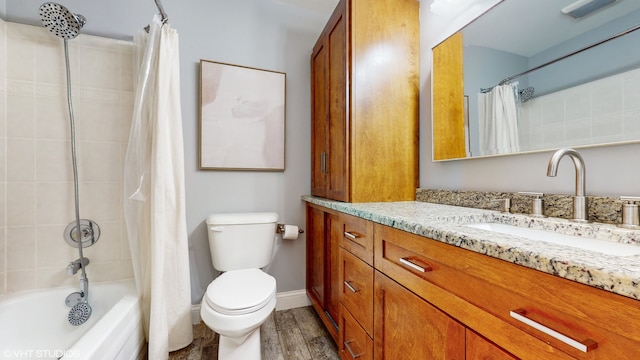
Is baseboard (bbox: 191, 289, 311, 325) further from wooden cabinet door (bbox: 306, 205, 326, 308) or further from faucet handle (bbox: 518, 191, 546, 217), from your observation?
faucet handle (bbox: 518, 191, 546, 217)

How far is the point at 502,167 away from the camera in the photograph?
1135 millimetres

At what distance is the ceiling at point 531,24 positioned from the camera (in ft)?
2.75

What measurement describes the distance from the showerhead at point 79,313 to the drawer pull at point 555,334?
200 cm

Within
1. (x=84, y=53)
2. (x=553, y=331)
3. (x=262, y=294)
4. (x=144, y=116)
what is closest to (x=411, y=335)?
(x=553, y=331)

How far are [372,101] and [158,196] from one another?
1.31m

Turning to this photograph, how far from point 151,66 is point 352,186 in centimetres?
132

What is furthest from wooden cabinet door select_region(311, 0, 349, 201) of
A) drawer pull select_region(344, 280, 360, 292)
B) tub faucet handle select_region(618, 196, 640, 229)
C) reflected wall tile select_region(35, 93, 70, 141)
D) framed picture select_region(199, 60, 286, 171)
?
reflected wall tile select_region(35, 93, 70, 141)

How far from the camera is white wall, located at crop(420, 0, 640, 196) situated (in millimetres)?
792

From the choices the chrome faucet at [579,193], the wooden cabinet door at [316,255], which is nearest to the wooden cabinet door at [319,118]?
the wooden cabinet door at [316,255]

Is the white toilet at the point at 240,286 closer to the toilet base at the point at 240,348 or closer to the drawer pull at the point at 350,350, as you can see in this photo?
the toilet base at the point at 240,348

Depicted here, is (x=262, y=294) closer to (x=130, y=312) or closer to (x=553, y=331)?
(x=130, y=312)

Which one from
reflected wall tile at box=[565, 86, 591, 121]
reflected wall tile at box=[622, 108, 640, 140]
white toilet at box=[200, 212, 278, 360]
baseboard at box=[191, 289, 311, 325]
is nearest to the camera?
reflected wall tile at box=[622, 108, 640, 140]

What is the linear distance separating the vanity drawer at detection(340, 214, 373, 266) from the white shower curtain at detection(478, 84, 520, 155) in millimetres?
697

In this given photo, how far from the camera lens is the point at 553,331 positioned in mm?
431
